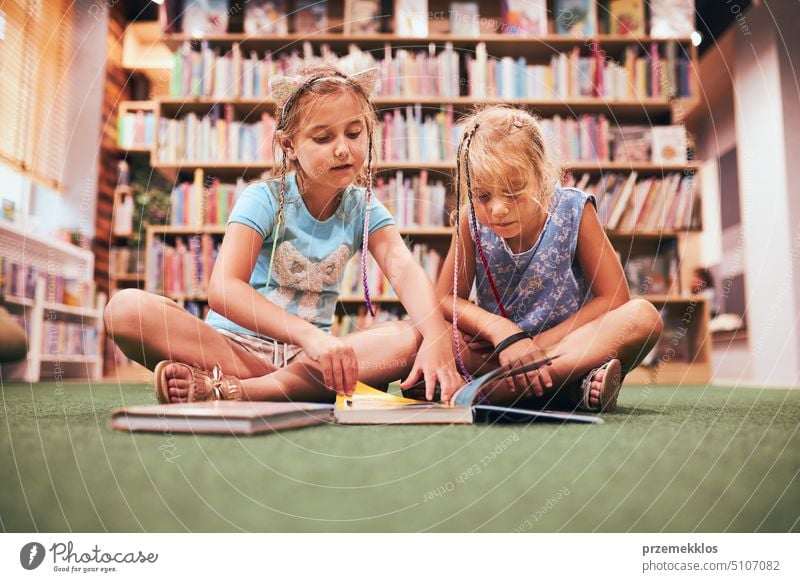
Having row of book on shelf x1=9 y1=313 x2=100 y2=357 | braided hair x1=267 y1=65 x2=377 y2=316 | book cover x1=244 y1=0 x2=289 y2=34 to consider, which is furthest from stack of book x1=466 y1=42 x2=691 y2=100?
row of book on shelf x1=9 y1=313 x2=100 y2=357

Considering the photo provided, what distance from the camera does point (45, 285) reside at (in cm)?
196

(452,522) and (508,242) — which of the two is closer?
(452,522)

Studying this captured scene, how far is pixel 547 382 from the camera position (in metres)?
0.78

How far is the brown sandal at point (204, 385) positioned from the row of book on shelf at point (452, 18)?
4.65ft

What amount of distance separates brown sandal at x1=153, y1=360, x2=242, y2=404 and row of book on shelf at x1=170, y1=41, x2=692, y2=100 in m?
1.27

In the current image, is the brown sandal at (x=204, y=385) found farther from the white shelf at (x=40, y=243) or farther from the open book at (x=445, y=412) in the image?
the white shelf at (x=40, y=243)

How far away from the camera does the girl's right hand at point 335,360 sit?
0.70 m

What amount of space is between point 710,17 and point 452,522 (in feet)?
8.46

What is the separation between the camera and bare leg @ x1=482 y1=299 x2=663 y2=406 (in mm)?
806

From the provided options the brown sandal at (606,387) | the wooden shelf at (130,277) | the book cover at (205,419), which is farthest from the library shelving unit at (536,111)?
the book cover at (205,419)

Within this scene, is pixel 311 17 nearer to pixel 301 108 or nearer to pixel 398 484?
pixel 301 108

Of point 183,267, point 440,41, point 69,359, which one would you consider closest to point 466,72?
point 440,41
